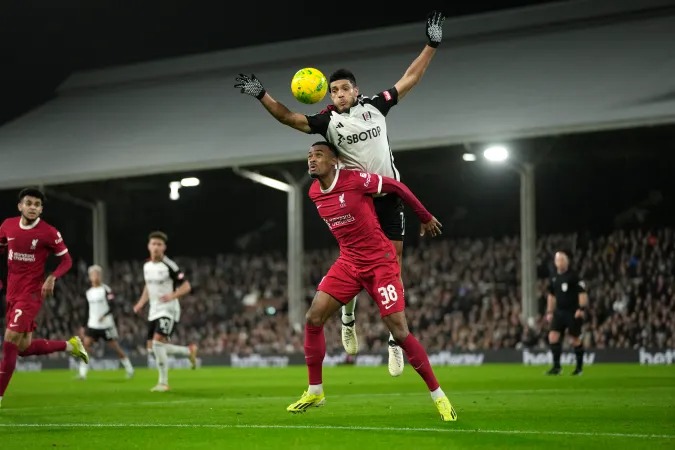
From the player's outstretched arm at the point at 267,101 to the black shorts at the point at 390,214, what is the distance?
1202mm

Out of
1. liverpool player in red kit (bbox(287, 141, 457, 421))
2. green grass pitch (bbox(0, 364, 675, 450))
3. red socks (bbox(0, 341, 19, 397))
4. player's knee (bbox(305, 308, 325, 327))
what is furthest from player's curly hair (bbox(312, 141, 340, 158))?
red socks (bbox(0, 341, 19, 397))

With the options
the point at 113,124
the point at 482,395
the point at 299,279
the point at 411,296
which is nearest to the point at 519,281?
the point at 411,296

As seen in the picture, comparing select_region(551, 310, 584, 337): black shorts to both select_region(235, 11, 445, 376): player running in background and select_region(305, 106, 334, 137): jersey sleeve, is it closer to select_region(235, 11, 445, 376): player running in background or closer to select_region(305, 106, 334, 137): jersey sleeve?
select_region(235, 11, 445, 376): player running in background

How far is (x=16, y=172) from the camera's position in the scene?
118 ft

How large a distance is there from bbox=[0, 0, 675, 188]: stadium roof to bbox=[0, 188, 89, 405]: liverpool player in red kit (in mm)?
15880

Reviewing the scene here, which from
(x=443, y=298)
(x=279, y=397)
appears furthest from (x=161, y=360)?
(x=443, y=298)

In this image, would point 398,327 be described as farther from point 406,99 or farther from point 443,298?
point 406,99

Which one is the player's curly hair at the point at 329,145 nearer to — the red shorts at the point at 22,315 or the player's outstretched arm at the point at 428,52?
the player's outstretched arm at the point at 428,52

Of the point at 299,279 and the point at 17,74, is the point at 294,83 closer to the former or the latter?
the point at 299,279

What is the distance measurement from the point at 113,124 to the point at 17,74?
29.0ft

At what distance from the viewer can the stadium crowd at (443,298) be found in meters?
27.6

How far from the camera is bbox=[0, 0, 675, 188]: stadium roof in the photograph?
27.8m

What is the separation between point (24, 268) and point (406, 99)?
1937 centimetres

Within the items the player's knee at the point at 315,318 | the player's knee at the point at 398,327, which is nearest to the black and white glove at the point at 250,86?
the player's knee at the point at 315,318
